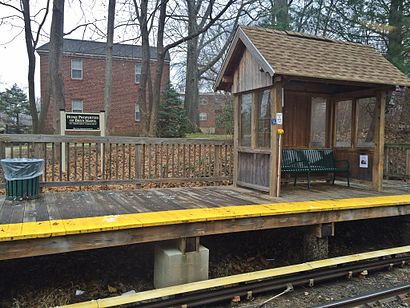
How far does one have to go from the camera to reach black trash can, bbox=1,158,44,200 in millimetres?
5133

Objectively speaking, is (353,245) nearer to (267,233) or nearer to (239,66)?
(267,233)

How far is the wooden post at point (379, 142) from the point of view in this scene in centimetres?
664

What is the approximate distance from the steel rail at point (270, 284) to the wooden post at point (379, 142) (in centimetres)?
182

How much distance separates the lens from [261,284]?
167 inches

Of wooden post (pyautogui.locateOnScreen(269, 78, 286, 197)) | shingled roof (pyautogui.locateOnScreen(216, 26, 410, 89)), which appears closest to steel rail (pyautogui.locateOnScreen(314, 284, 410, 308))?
wooden post (pyautogui.locateOnScreen(269, 78, 286, 197))

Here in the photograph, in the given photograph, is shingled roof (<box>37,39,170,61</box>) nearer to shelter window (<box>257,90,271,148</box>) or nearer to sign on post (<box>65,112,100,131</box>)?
sign on post (<box>65,112,100,131</box>)

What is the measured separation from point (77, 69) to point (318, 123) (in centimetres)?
1779

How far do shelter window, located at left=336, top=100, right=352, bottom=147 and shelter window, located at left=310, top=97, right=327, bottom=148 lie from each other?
28cm

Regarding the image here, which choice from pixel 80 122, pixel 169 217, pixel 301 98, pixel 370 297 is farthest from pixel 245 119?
pixel 370 297

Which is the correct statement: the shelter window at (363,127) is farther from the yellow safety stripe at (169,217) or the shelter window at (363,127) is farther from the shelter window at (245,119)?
the shelter window at (245,119)

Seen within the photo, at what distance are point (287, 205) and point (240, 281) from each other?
1514mm

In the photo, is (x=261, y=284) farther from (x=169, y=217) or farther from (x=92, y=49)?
(x=92, y=49)

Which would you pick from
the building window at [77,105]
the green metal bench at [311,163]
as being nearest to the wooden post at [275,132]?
the green metal bench at [311,163]

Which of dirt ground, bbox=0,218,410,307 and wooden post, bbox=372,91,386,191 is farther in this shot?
wooden post, bbox=372,91,386,191
